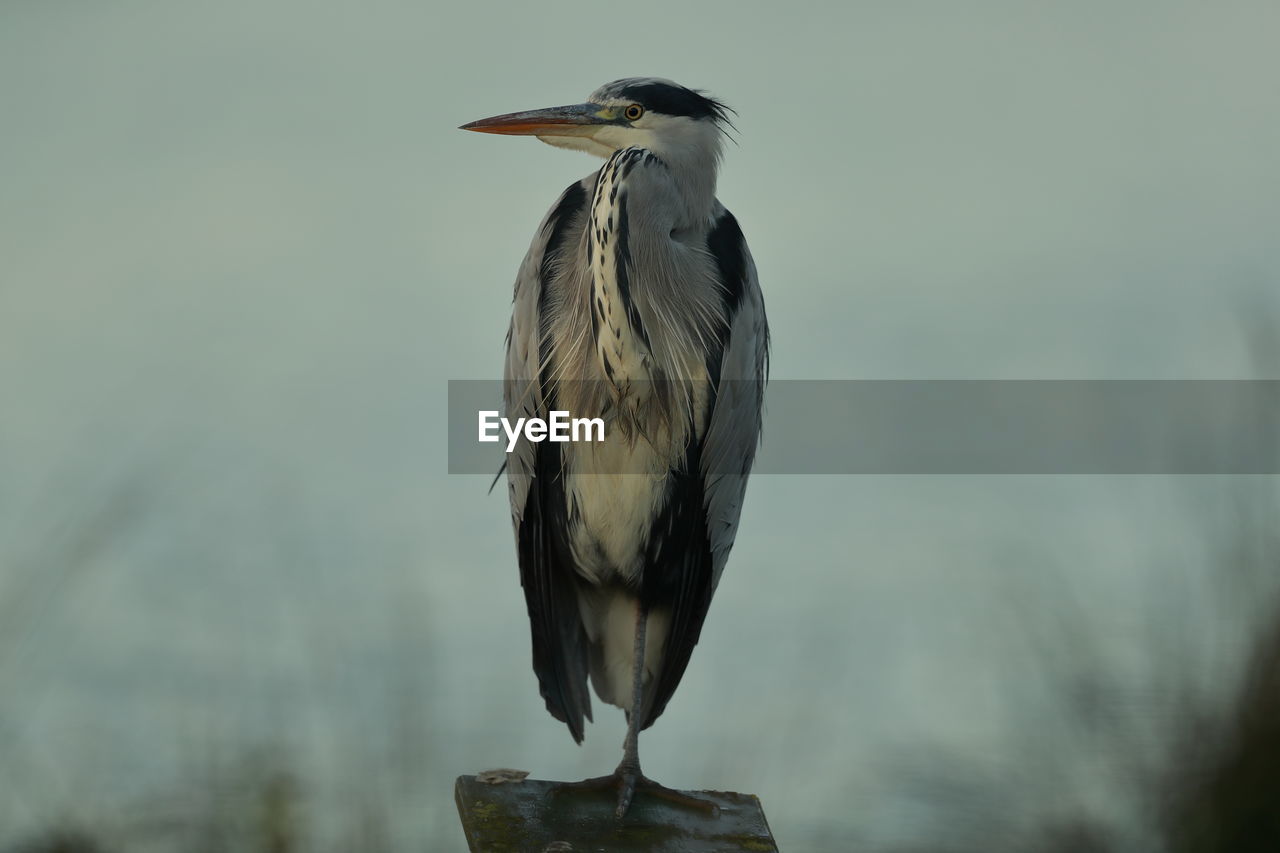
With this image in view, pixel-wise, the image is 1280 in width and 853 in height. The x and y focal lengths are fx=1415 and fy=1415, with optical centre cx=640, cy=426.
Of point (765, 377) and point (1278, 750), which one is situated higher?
point (765, 377)

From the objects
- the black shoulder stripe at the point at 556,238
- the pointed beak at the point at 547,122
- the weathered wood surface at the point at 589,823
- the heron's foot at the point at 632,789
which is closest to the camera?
the weathered wood surface at the point at 589,823

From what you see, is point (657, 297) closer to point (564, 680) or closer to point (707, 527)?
point (707, 527)

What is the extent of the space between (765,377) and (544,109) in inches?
39.7

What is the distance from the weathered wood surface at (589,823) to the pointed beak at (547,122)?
6.12 ft

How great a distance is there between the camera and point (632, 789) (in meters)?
3.32

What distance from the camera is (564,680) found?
12.5 feet

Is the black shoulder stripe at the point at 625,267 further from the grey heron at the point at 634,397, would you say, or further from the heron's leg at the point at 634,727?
the heron's leg at the point at 634,727

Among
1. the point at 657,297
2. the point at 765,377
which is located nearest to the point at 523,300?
the point at 657,297

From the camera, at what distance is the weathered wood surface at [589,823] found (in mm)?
2943

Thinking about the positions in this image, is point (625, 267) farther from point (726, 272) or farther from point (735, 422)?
point (735, 422)

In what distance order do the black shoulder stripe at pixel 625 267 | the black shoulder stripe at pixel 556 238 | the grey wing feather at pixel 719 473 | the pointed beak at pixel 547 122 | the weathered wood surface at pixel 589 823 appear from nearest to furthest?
the weathered wood surface at pixel 589 823 → the black shoulder stripe at pixel 625 267 → the grey wing feather at pixel 719 473 → the black shoulder stripe at pixel 556 238 → the pointed beak at pixel 547 122

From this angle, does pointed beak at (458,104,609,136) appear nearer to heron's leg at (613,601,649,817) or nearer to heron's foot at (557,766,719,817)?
heron's leg at (613,601,649,817)

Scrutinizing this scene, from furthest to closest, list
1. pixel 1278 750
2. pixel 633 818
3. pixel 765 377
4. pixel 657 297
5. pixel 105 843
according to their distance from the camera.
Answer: pixel 765 377 < pixel 657 297 < pixel 633 818 < pixel 105 843 < pixel 1278 750

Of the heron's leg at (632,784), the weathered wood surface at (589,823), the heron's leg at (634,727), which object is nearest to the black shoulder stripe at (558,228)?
the heron's leg at (634,727)
